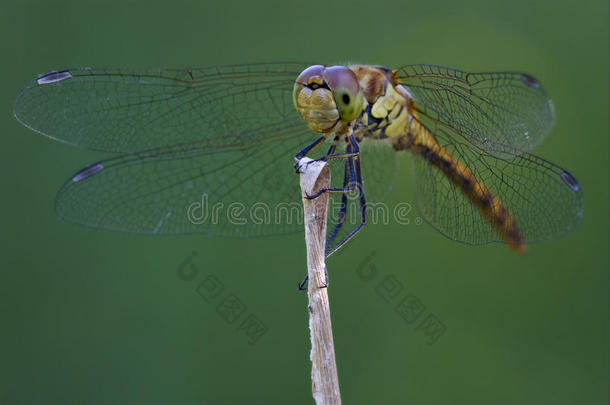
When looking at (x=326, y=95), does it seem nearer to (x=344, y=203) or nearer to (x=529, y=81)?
(x=344, y=203)

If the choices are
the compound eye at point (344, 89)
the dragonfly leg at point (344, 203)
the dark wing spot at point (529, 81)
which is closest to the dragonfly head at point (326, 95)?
the compound eye at point (344, 89)

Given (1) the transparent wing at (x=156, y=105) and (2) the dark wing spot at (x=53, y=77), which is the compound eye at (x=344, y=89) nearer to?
(1) the transparent wing at (x=156, y=105)

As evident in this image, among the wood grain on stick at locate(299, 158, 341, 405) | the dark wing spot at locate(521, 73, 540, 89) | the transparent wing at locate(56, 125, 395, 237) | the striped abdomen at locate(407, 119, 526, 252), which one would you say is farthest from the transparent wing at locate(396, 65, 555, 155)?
the wood grain on stick at locate(299, 158, 341, 405)

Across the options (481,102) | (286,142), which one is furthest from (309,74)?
(481,102)

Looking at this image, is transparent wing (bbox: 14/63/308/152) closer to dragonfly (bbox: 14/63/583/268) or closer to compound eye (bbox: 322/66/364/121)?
dragonfly (bbox: 14/63/583/268)

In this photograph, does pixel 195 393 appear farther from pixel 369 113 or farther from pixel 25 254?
pixel 369 113

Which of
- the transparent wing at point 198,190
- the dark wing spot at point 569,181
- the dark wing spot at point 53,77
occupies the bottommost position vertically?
the dark wing spot at point 569,181

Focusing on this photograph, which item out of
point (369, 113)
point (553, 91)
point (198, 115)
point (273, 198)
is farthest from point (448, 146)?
point (553, 91)

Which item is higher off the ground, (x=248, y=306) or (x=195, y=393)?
(x=248, y=306)
